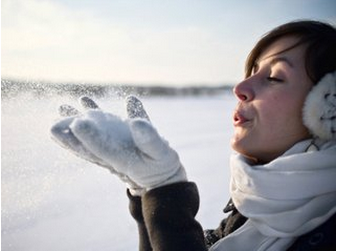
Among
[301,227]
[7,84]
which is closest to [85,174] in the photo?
[7,84]

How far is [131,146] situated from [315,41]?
649 millimetres

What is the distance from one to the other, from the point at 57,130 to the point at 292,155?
0.65m

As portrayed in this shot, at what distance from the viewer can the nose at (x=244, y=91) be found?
3.88ft

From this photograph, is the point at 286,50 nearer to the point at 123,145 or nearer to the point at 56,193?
the point at 123,145

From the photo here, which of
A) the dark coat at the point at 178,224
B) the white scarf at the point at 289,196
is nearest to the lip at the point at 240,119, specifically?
the white scarf at the point at 289,196

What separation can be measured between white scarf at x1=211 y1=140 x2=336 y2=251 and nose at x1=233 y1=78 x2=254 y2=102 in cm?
20

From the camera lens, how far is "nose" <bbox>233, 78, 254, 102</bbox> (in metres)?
1.18

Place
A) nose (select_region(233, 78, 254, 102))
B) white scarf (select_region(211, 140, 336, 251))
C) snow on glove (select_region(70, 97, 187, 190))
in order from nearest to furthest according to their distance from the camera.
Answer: snow on glove (select_region(70, 97, 187, 190)) < white scarf (select_region(211, 140, 336, 251)) < nose (select_region(233, 78, 254, 102))

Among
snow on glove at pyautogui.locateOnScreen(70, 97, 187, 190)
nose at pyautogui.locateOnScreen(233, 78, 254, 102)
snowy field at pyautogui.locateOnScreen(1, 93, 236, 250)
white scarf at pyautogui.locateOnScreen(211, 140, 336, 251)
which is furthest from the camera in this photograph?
snowy field at pyautogui.locateOnScreen(1, 93, 236, 250)

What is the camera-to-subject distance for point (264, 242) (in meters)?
1.13

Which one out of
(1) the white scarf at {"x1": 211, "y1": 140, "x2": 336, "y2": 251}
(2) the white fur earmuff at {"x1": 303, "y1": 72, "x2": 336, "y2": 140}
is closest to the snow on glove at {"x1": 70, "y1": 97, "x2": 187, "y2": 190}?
(1) the white scarf at {"x1": 211, "y1": 140, "x2": 336, "y2": 251}

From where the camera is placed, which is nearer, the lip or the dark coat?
the dark coat

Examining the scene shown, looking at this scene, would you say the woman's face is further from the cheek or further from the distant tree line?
the distant tree line

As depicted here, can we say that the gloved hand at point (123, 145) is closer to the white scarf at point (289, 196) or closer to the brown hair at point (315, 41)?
the white scarf at point (289, 196)
